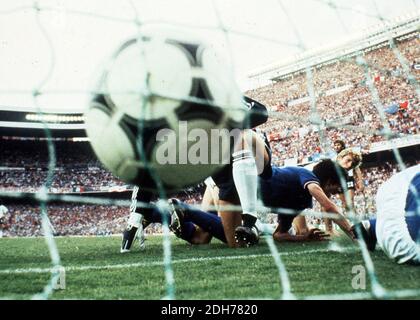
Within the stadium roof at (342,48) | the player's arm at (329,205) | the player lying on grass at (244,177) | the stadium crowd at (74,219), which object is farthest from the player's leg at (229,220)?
the stadium crowd at (74,219)

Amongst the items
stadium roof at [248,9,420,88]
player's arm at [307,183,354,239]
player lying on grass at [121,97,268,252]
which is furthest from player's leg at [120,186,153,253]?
stadium roof at [248,9,420,88]

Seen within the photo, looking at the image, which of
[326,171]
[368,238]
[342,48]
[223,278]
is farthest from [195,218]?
[342,48]

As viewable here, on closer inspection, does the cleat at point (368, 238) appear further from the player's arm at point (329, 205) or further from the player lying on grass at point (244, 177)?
the player lying on grass at point (244, 177)

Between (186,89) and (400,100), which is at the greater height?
(400,100)

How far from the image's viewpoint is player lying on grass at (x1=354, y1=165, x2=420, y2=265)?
172cm

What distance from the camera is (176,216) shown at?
3209 millimetres

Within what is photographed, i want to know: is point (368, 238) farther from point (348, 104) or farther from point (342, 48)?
point (342, 48)

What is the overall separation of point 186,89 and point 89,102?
0.37 meters

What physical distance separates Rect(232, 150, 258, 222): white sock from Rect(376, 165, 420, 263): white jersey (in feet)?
2.08

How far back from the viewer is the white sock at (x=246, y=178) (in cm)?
231

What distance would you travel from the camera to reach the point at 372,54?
1395 centimetres
